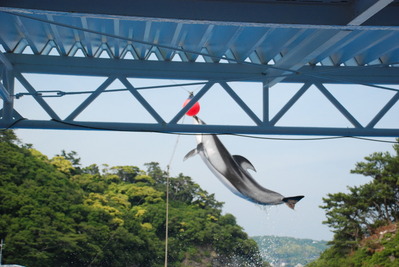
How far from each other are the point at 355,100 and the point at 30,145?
1280 cm

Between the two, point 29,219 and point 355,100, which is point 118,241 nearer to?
point 29,219

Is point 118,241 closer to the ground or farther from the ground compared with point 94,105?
closer to the ground

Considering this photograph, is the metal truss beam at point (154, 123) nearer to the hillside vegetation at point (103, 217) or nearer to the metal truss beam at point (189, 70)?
the metal truss beam at point (189, 70)

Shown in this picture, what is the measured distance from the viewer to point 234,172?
6.71 m

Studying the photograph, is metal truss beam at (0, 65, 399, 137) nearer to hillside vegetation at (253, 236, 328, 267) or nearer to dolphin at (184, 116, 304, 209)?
dolphin at (184, 116, 304, 209)

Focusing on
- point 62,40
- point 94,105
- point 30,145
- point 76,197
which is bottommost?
point 62,40

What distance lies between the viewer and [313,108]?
23.9 metres

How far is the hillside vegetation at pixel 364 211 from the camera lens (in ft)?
50.9

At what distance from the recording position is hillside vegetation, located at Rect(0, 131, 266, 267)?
1605cm

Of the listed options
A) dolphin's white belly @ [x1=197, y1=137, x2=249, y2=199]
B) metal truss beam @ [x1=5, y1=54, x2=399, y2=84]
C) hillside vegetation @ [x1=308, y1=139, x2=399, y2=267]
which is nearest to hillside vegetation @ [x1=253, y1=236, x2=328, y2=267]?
hillside vegetation @ [x1=308, y1=139, x2=399, y2=267]

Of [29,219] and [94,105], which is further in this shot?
[94,105]

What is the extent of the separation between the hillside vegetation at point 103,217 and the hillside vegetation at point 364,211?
390 centimetres

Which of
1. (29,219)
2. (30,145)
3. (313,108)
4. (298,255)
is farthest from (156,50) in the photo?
(313,108)

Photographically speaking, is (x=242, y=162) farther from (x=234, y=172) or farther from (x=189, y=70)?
(x=189, y=70)
